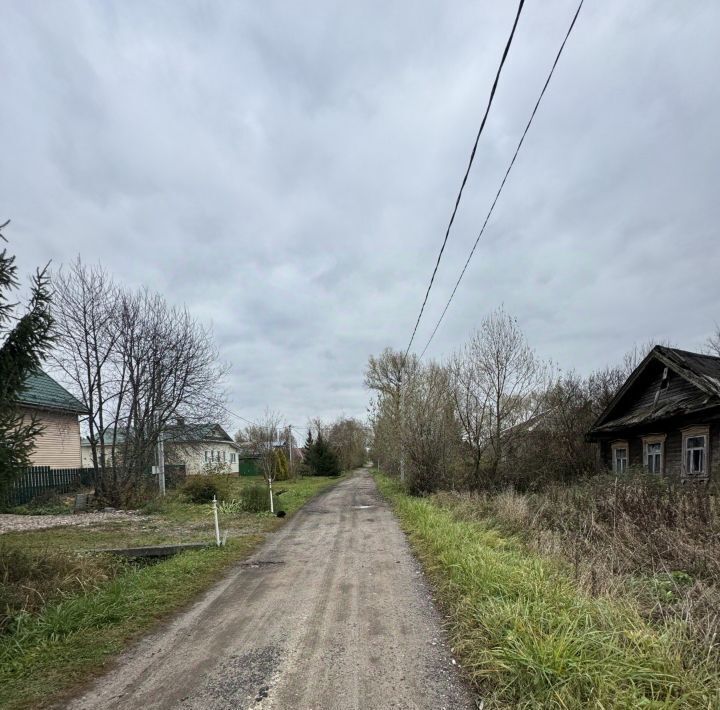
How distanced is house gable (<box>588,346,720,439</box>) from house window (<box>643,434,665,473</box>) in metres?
0.67

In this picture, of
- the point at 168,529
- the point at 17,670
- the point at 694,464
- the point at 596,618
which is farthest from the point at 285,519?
the point at 694,464

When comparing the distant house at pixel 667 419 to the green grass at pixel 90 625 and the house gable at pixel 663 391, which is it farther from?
the green grass at pixel 90 625

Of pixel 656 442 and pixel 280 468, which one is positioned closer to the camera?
pixel 656 442

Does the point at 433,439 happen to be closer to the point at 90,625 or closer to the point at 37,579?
the point at 37,579

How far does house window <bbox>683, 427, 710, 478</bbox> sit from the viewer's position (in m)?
13.7

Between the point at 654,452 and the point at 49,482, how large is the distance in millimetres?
23455

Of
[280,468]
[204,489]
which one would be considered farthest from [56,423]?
[280,468]

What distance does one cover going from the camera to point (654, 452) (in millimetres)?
16328

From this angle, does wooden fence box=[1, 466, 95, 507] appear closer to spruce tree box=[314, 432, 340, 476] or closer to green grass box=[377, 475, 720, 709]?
green grass box=[377, 475, 720, 709]

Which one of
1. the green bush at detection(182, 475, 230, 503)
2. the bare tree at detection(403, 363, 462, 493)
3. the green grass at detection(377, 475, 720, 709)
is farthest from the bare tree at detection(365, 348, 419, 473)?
the green grass at detection(377, 475, 720, 709)

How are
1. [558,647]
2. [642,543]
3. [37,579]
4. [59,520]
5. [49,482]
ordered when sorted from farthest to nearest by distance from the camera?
1. [49,482]
2. [59,520]
3. [642,543]
4. [37,579]
5. [558,647]

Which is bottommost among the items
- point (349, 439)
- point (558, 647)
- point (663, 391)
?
point (349, 439)

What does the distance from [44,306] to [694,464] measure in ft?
55.5

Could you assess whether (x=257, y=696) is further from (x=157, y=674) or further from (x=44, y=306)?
(x=44, y=306)
